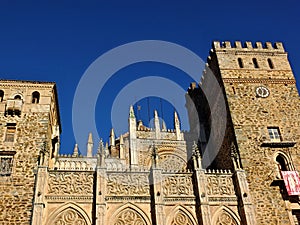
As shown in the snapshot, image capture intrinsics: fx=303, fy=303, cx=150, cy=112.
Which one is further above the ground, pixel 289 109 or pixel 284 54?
pixel 284 54

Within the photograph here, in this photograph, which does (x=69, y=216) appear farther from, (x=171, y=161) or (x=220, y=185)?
(x=171, y=161)

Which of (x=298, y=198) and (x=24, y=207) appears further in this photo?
(x=298, y=198)

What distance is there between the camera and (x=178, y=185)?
19.6 m

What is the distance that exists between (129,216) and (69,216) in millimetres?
3524

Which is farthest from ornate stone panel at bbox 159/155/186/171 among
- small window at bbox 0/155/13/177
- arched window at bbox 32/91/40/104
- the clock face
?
small window at bbox 0/155/13/177

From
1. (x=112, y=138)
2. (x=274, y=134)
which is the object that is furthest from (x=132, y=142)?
(x=274, y=134)

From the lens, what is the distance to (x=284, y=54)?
25250mm

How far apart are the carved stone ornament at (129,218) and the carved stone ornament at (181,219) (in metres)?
1.90

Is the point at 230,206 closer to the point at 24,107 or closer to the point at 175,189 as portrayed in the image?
the point at 175,189

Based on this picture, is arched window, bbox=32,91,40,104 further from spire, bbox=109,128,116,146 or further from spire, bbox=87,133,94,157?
spire, bbox=109,128,116,146

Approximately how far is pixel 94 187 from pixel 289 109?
1526 cm

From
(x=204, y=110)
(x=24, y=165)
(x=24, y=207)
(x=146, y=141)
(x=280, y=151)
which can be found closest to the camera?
(x=24, y=207)

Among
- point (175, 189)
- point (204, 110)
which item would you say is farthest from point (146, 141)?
point (175, 189)

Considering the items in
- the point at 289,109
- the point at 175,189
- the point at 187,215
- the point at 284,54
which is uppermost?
the point at 284,54
